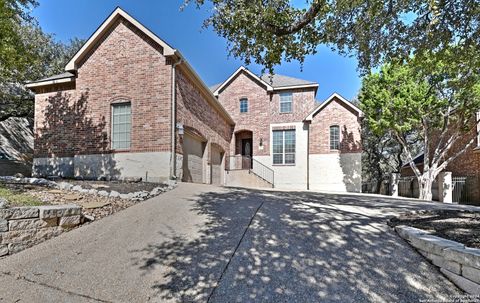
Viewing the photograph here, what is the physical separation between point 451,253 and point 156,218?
196 inches

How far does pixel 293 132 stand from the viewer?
61.7ft

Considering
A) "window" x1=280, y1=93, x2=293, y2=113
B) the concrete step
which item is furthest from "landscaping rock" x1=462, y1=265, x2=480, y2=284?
A: "window" x1=280, y1=93, x2=293, y2=113

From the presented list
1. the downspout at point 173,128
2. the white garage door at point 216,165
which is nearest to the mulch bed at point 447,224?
the downspout at point 173,128

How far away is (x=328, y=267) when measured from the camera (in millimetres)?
3525

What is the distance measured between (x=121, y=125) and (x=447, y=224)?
35.6 feet

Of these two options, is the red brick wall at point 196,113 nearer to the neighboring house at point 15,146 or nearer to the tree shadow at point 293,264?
the tree shadow at point 293,264

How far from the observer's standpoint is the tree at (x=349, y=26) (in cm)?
606

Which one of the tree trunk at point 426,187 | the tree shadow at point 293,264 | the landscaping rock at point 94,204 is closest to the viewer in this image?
the tree shadow at point 293,264

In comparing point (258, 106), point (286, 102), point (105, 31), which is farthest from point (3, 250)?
point (286, 102)

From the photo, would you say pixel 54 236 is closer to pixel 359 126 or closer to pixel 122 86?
pixel 122 86

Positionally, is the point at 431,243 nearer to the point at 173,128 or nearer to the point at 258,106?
the point at 173,128

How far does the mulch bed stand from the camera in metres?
4.04

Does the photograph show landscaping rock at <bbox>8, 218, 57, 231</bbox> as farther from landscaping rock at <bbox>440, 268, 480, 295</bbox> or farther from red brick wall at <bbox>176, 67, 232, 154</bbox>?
landscaping rock at <bbox>440, 268, 480, 295</bbox>

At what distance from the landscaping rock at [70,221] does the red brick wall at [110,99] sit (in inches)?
194
